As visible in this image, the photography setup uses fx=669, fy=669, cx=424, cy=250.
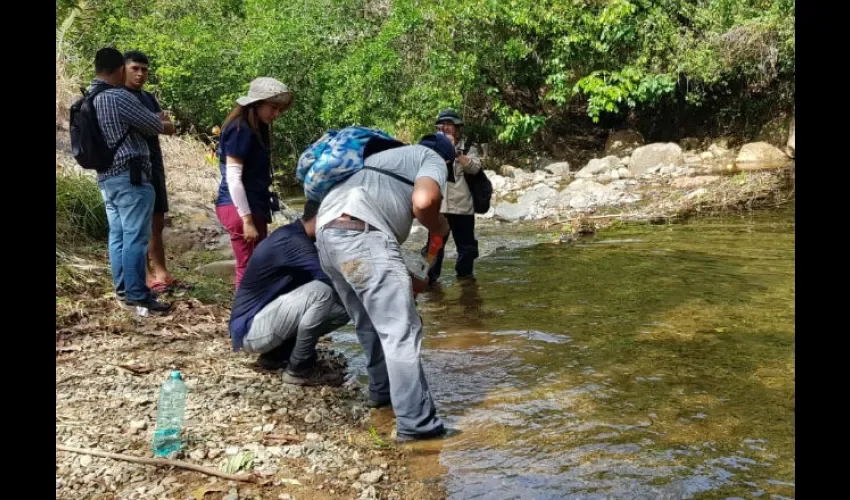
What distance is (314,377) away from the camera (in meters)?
4.52

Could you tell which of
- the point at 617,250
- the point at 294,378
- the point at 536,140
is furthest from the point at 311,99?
the point at 294,378

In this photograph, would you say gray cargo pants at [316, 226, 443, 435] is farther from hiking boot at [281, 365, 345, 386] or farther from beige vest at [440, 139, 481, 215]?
beige vest at [440, 139, 481, 215]

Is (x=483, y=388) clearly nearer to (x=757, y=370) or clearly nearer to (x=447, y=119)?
(x=757, y=370)

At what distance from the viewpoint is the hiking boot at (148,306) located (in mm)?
5332

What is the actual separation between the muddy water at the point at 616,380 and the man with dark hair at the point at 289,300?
28.3 inches

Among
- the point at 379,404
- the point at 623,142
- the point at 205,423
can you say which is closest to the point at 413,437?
the point at 379,404

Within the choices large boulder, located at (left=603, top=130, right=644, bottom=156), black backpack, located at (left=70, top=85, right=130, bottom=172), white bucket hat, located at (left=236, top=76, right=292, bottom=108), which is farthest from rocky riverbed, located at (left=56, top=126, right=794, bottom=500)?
large boulder, located at (left=603, top=130, right=644, bottom=156)

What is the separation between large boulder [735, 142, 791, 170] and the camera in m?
16.3

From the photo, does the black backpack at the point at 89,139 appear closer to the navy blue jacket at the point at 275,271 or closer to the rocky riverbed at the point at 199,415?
the rocky riverbed at the point at 199,415

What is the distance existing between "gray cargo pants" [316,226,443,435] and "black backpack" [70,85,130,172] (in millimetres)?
2353

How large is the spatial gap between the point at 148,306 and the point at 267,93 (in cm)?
198

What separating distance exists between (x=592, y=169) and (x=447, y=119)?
1192 cm

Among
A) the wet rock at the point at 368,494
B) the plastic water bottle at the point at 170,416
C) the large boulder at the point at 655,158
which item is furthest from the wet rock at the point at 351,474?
the large boulder at the point at 655,158
